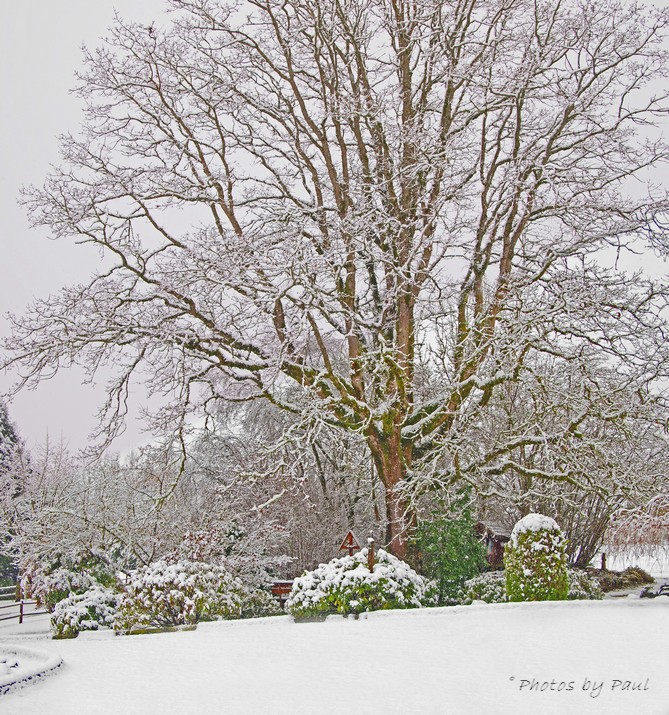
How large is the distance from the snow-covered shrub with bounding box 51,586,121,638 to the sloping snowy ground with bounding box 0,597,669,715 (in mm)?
3666

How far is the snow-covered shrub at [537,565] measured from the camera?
11.6 m

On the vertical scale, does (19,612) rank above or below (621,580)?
above

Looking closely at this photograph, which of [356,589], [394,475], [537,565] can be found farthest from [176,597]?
[537,565]

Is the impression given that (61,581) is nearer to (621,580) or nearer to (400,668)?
(400,668)

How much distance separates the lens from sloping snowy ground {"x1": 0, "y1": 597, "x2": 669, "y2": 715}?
7277mm

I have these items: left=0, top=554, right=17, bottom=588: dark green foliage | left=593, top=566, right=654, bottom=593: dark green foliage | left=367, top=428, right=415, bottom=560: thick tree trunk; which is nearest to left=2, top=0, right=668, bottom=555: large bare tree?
left=367, top=428, right=415, bottom=560: thick tree trunk

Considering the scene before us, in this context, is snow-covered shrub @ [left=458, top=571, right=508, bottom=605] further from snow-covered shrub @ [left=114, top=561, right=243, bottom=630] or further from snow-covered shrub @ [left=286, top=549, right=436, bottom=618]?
snow-covered shrub @ [left=114, top=561, right=243, bottom=630]

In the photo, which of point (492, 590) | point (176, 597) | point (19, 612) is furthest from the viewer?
point (19, 612)

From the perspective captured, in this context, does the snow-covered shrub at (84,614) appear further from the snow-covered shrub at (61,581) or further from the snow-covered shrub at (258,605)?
the snow-covered shrub at (258,605)

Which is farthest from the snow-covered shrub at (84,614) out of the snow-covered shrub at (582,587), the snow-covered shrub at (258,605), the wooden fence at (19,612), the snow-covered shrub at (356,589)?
the wooden fence at (19,612)


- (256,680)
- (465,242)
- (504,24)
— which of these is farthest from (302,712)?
(504,24)

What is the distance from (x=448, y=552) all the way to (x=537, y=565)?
303 centimetres

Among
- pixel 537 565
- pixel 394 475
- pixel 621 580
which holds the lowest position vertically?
pixel 621 580

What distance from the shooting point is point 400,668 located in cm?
834
